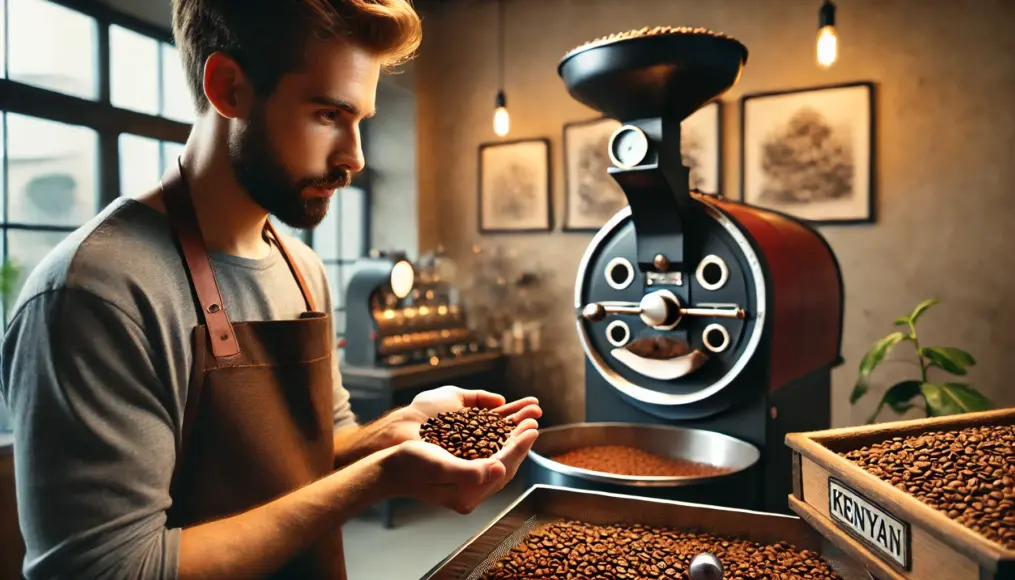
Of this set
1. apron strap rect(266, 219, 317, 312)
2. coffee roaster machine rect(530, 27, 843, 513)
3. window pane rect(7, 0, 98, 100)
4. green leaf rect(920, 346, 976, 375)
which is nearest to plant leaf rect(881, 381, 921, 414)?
green leaf rect(920, 346, 976, 375)

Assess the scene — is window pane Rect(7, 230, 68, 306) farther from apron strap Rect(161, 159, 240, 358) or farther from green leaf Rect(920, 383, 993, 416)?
green leaf Rect(920, 383, 993, 416)

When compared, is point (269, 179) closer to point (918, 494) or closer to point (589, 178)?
point (918, 494)

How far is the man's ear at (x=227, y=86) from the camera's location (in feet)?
3.31

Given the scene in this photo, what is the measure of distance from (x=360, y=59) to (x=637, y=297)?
117 centimetres

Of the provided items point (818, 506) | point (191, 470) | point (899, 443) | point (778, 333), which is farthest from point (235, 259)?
point (778, 333)

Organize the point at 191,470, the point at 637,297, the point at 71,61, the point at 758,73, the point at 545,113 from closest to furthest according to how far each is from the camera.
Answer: the point at 191,470 < the point at 637,297 < the point at 71,61 < the point at 758,73 < the point at 545,113

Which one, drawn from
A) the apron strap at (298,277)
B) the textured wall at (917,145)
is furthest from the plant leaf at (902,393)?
the apron strap at (298,277)

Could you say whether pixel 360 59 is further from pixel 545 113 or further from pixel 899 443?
pixel 545 113

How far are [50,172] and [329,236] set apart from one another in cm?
185

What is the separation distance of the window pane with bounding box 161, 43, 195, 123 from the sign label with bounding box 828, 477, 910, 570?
2.75 m

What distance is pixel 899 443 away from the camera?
3.78ft

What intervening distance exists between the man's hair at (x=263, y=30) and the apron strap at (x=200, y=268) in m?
0.16

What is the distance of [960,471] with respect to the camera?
3.29ft

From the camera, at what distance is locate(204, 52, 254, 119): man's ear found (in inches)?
39.7
